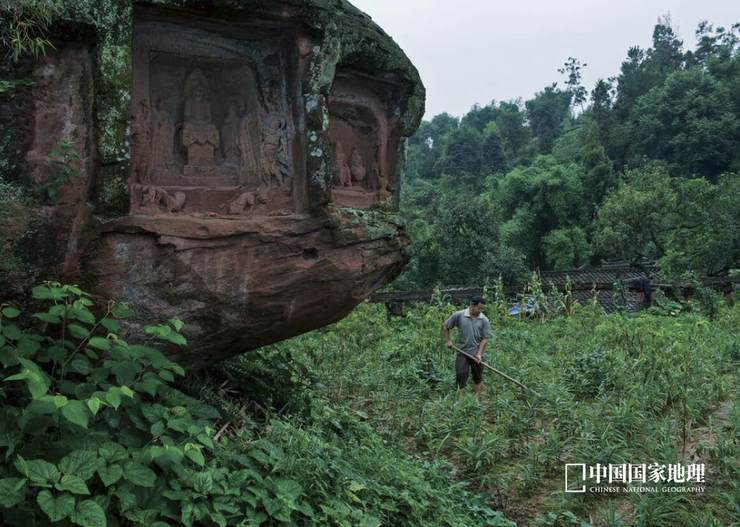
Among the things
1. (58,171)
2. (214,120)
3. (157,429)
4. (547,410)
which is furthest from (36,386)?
(547,410)

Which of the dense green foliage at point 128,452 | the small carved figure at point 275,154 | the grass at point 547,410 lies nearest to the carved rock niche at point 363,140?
the small carved figure at point 275,154

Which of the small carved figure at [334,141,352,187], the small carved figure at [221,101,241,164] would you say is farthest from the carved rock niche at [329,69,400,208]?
the small carved figure at [221,101,241,164]

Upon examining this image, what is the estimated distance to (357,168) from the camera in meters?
5.39

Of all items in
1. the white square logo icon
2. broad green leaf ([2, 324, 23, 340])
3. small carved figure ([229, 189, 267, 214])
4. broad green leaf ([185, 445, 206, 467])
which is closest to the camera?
broad green leaf ([185, 445, 206, 467])

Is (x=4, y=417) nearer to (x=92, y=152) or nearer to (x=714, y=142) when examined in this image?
(x=92, y=152)

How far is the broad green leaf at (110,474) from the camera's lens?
2.85 meters

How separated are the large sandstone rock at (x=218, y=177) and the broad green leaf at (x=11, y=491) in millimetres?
1210

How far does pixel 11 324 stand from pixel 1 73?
53.4 inches

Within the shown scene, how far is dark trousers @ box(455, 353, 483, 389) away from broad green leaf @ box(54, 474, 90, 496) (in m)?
5.22

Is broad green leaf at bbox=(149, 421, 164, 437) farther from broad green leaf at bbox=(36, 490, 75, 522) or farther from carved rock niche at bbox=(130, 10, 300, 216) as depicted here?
carved rock niche at bbox=(130, 10, 300, 216)

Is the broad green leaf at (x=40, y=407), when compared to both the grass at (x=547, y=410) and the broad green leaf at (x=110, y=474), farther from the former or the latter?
the grass at (x=547, y=410)

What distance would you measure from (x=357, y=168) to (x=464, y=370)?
A: 122 inches

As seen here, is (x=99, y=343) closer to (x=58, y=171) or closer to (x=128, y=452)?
(x=128, y=452)

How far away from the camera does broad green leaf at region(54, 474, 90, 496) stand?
2.63 m
